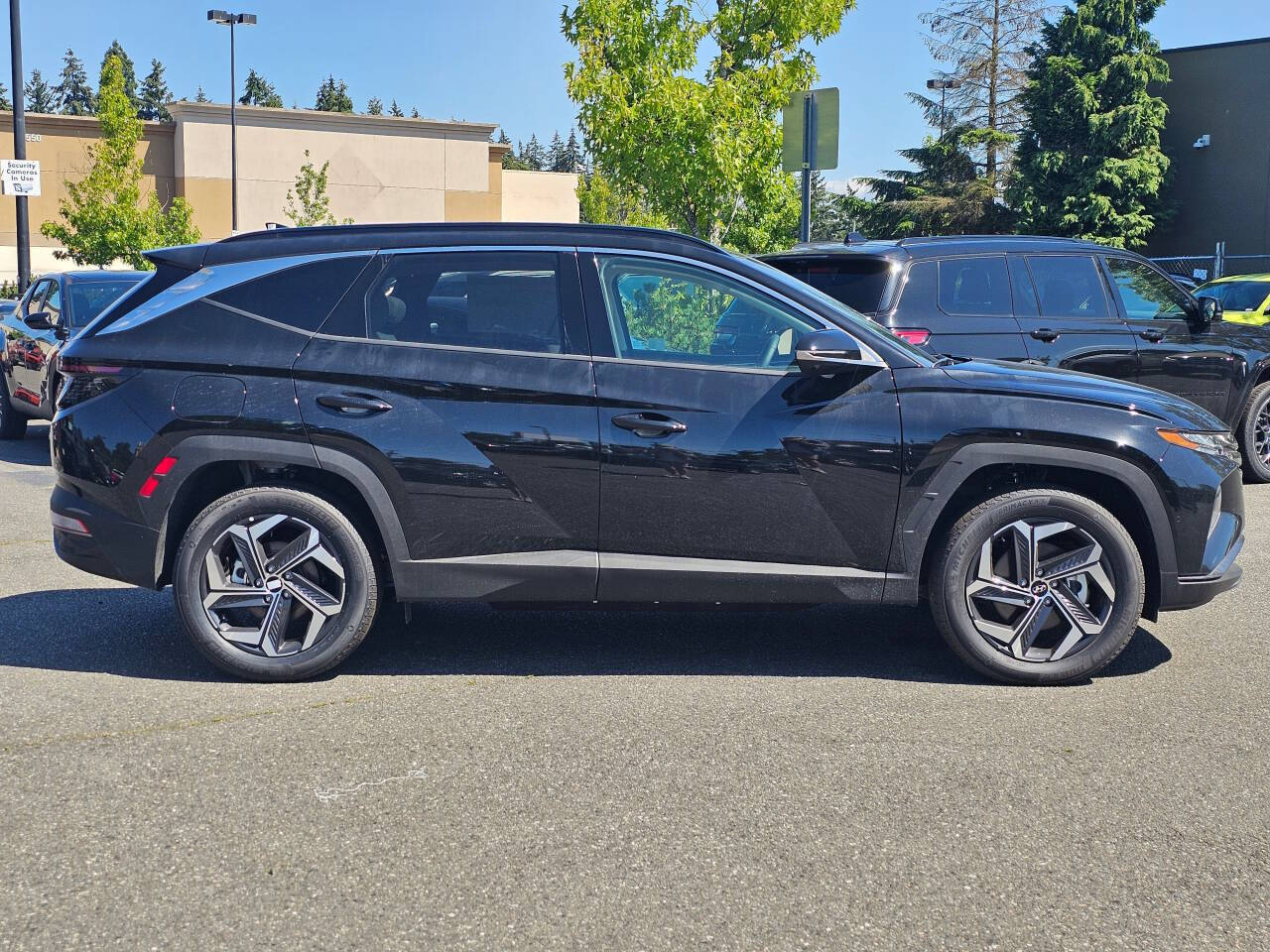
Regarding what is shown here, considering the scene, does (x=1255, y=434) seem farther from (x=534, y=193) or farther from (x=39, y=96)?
(x=39, y=96)

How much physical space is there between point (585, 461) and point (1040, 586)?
1802 mm

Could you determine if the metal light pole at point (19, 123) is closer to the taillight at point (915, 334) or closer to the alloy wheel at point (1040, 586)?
the taillight at point (915, 334)

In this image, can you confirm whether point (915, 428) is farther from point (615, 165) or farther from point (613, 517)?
point (615, 165)

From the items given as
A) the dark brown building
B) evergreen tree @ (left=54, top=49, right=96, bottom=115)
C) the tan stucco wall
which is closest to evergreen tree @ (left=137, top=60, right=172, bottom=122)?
evergreen tree @ (left=54, top=49, right=96, bottom=115)

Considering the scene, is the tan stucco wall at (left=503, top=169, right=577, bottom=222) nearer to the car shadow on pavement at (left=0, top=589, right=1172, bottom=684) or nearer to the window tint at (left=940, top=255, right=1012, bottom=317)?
the window tint at (left=940, top=255, right=1012, bottom=317)

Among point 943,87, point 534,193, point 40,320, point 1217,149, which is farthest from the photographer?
point 534,193

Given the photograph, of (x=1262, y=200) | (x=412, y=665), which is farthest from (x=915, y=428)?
(x=1262, y=200)

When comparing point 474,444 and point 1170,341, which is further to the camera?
point 1170,341

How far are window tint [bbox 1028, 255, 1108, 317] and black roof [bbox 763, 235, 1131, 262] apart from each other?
92 mm

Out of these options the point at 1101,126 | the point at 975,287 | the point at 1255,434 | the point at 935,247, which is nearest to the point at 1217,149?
the point at 1101,126

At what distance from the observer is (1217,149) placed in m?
38.0

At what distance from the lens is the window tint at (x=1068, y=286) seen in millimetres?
8977

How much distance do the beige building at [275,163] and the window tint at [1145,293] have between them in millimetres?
46470

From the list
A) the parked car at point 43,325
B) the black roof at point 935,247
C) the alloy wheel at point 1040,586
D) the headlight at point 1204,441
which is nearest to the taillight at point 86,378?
the alloy wheel at point 1040,586
